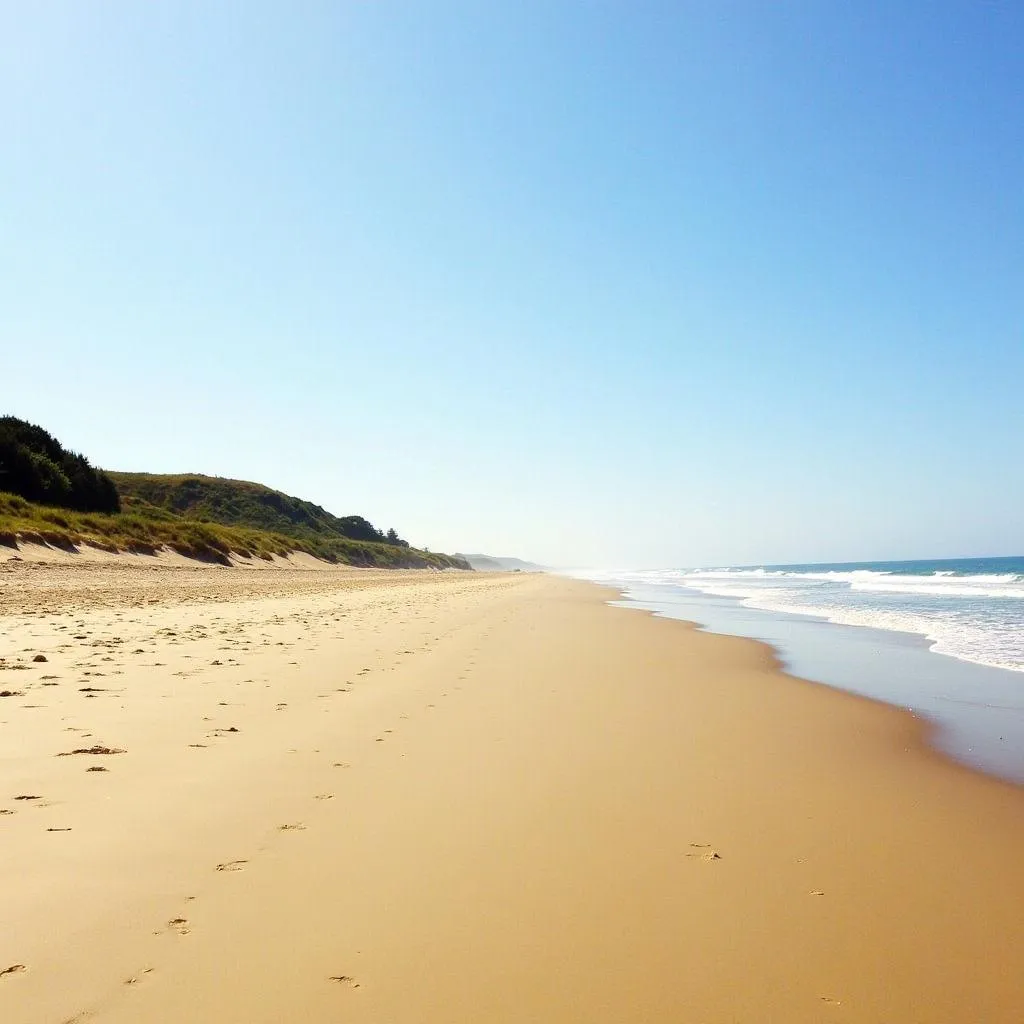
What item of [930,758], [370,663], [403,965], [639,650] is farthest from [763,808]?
[639,650]

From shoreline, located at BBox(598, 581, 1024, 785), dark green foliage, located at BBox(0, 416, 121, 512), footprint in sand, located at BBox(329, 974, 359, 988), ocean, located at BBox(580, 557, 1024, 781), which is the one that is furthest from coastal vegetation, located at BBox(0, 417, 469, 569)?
footprint in sand, located at BBox(329, 974, 359, 988)

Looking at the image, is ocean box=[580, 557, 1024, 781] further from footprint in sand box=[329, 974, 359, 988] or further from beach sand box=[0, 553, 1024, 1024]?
footprint in sand box=[329, 974, 359, 988]

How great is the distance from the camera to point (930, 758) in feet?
18.9

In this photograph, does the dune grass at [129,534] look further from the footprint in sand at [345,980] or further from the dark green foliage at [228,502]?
the footprint in sand at [345,980]

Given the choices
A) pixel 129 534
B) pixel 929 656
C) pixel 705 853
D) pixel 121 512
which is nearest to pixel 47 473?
pixel 121 512

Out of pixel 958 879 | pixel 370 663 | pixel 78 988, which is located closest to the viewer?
pixel 78 988

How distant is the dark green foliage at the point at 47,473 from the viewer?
3225cm

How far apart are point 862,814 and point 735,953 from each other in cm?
214

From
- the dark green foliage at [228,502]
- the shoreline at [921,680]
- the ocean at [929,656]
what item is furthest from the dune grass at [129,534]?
the shoreline at [921,680]

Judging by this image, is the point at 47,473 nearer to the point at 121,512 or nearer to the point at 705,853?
the point at 121,512

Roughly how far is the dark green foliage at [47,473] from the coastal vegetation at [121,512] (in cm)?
4

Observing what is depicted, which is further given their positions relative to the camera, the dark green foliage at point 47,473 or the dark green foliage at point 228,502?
the dark green foliage at point 228,502

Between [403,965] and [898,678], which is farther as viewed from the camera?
[898,678]

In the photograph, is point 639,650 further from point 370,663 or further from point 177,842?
point 177,842
